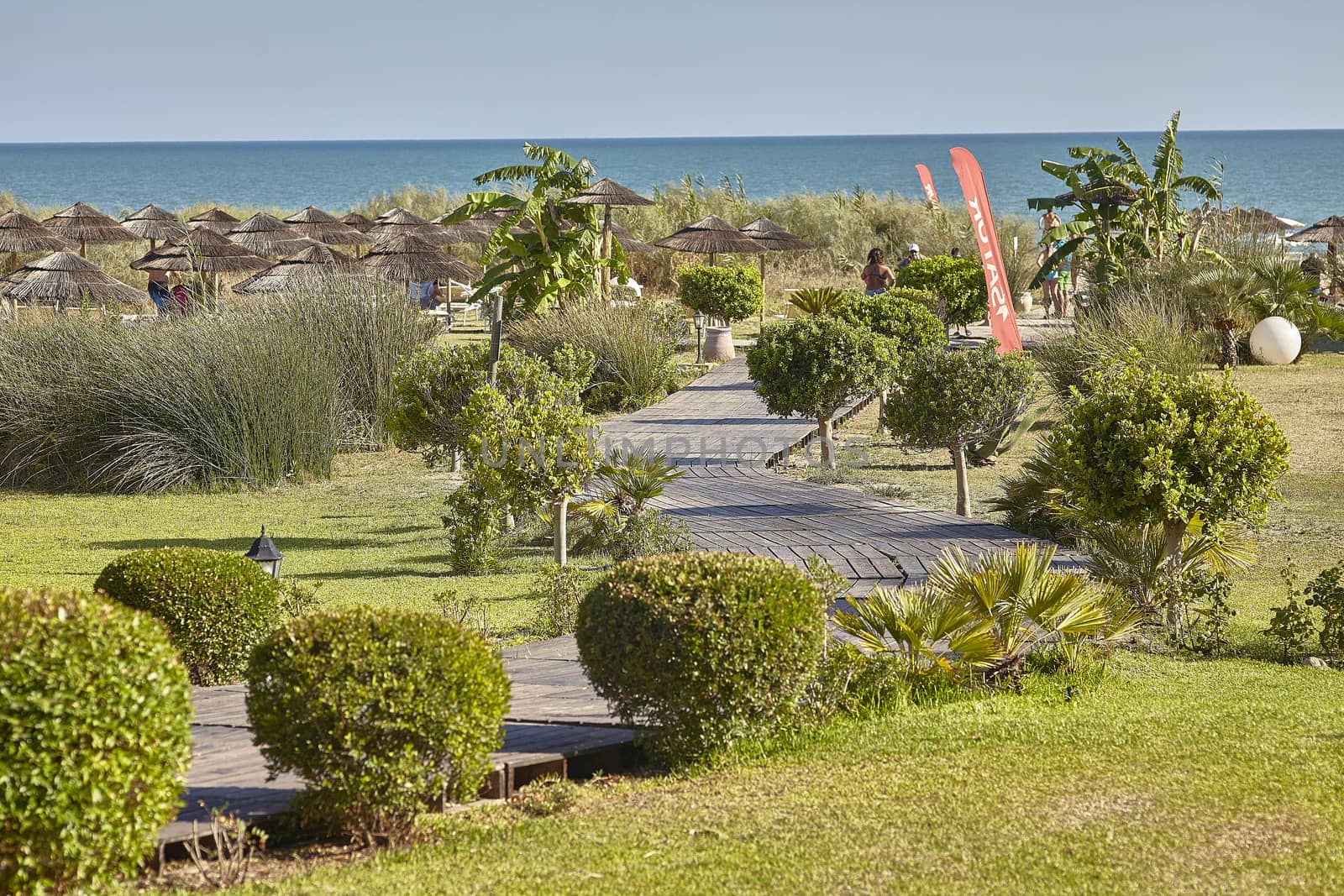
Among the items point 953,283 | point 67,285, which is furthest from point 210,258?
point 953,283

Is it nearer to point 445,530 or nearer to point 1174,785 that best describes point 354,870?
point 1174,785

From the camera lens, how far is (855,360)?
12.8 meters

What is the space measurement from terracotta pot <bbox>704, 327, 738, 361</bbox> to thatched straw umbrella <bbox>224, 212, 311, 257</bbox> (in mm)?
10429

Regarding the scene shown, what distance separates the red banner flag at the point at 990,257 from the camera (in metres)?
15.3

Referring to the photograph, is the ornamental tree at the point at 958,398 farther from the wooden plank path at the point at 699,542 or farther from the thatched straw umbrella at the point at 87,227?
the thatched straw umbrella at the point at 87,227

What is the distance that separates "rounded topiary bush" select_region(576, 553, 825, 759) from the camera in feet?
15.4

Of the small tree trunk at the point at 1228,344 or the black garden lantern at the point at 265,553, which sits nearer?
the black garden lantern at the point at 265,553

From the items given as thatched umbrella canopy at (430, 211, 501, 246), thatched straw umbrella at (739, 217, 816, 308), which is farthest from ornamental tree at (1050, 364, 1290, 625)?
thatched umbrella canopy at (430, 211, 501, 246)

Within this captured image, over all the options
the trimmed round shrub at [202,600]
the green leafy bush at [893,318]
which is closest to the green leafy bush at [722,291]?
the green leafy bush at [893,318]

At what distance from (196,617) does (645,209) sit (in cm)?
3212

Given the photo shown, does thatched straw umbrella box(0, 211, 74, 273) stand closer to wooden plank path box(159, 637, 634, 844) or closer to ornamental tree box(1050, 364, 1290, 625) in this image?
wooden plank path box(159, 637, 634, 844)

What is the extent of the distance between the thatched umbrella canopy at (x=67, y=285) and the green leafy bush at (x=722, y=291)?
9.21 m

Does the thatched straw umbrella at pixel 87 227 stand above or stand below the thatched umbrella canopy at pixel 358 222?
below

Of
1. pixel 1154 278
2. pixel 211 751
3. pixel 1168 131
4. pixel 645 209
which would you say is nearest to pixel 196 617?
pixel 211 751
